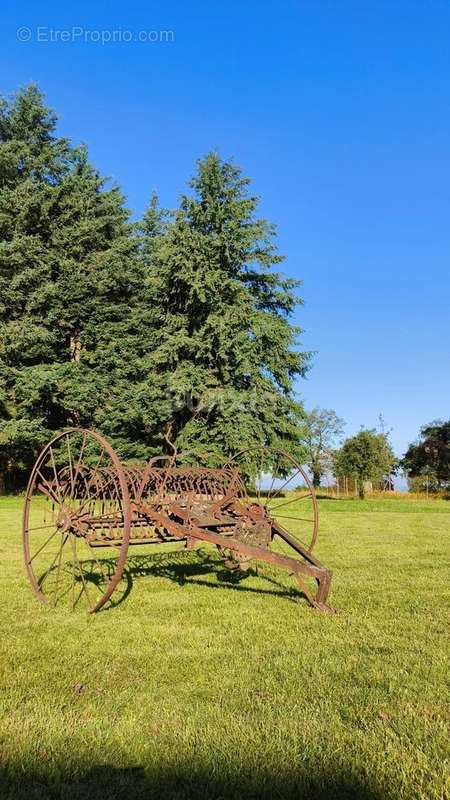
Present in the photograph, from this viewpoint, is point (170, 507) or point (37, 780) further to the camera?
point (170, 507)

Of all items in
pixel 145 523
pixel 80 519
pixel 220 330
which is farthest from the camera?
pixel 220 330

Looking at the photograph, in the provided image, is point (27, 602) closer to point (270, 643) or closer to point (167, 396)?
point (270, 643)

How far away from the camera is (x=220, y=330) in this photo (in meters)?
28.7

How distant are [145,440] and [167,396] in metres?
3.43

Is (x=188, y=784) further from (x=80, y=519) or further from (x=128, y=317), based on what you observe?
(x=128, y=317)

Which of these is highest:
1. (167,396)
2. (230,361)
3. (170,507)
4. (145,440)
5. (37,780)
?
(230,361)

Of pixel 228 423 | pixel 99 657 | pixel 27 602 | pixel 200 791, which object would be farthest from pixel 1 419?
pixel 200 791

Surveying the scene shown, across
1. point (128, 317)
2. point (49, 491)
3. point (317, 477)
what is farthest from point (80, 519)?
point (317, 477)

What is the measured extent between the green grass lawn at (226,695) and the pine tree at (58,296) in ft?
75.1

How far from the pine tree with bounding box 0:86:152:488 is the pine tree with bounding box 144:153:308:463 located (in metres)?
2.02

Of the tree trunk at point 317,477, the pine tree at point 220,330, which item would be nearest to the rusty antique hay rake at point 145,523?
the pine tree at point 220,330

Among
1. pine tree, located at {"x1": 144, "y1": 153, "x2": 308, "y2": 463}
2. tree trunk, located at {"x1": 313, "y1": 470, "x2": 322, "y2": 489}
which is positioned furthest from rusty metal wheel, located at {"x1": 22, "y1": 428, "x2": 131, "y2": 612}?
tree trunk, located at {"x1": 313, "y1": 470, "x2": 322, "y2": 489}

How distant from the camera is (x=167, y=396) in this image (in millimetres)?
29891

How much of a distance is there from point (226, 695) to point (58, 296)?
29042 mm
